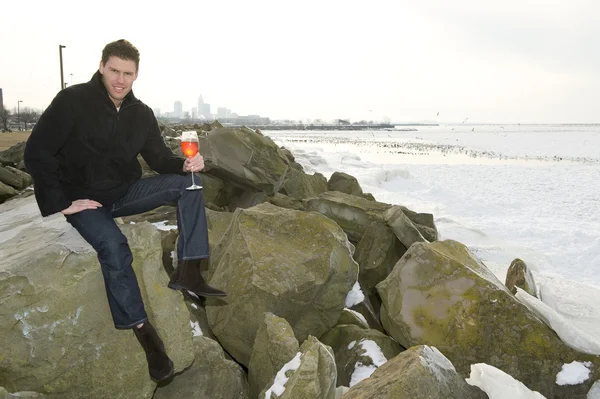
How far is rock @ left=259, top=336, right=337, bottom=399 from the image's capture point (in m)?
3.41

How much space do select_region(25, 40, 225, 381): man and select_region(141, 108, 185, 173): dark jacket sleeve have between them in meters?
0.01

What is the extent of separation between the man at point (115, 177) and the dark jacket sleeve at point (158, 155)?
0.03 feet

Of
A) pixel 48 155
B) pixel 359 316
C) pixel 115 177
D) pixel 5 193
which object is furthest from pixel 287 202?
pixel 5 193

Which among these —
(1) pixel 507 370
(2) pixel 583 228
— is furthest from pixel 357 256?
(2) pixel 583 228

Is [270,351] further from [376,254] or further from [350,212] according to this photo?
[350,212]

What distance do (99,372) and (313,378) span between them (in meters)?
1.93

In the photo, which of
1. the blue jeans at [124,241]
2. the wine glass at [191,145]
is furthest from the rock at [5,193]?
the wine glass at [191,145]

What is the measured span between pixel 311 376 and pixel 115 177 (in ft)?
8.44

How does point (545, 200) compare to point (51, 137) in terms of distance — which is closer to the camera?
point (51, 137)

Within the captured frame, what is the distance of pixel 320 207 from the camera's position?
9.10m

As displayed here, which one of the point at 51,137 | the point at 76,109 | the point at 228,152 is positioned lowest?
the point at 228,152

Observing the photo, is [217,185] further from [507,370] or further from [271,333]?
[507,370]

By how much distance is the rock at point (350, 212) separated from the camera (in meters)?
8.83

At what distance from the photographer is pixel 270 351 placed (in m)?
4.20
